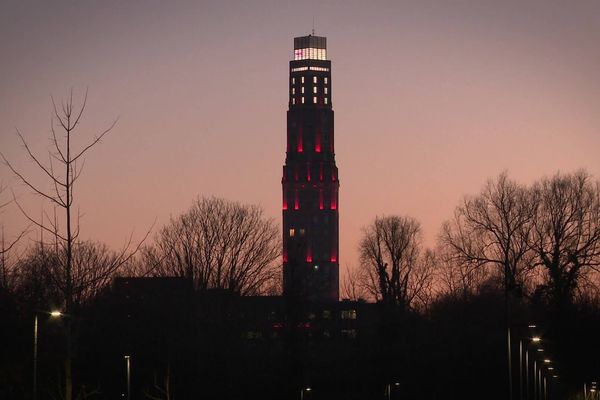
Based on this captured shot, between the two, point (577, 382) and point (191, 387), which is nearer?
point (191, 387)

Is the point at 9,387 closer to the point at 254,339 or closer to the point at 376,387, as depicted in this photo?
the point at 376,387

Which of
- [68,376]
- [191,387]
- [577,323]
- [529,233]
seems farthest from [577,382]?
[68,376]

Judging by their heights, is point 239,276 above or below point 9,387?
above

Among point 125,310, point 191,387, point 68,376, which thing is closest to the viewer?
point 68,376

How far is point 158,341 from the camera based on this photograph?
89.8m

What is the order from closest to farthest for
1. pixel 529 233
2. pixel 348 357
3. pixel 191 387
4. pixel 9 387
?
pixel 9 387
pixel 191 387
pixel 529 233
pixel 348 357

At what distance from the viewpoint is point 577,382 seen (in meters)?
104

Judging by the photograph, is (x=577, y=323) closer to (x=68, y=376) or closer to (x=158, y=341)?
(x=158, y=341)

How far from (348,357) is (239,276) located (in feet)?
66.2

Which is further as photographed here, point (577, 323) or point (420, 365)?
point (420, 365)

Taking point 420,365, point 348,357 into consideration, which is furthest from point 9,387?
point 348,357

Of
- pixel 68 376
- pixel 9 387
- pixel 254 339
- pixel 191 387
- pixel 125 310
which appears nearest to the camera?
pixel 68 376

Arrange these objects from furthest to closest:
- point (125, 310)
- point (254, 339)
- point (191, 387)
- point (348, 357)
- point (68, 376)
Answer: point (254, 339) → point (348, 357) → point (125, 310) → point (191, 387) → point (68, 376)

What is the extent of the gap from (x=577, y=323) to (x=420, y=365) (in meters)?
16.4
